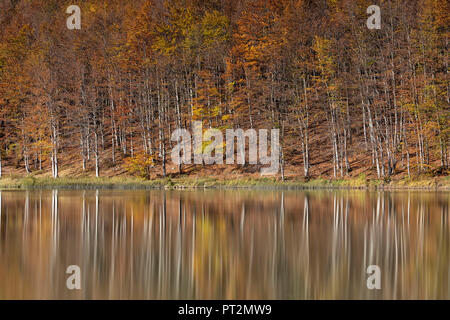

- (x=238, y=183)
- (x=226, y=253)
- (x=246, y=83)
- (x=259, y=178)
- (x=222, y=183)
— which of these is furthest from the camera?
(x=246, y=83)

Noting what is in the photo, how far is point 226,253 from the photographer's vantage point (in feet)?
50.4

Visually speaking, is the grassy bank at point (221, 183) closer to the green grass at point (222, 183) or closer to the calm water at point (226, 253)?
the green grass at point (222, 183)

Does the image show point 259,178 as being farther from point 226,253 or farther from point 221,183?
point 226,253

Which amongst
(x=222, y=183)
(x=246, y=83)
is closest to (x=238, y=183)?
(x=222, y=183)

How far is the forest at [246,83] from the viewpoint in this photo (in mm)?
50250

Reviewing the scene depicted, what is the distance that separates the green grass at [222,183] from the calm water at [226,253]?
19666 millimetres

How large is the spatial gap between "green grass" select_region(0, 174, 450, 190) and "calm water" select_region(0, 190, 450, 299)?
19.7m

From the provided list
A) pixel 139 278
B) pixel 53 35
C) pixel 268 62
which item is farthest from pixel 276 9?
pixel 139 278

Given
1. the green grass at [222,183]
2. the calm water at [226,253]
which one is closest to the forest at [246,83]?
the green grass at [222,183]

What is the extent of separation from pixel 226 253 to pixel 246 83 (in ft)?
163

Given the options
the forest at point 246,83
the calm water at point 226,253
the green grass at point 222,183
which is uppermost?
the forest at point 246,83
